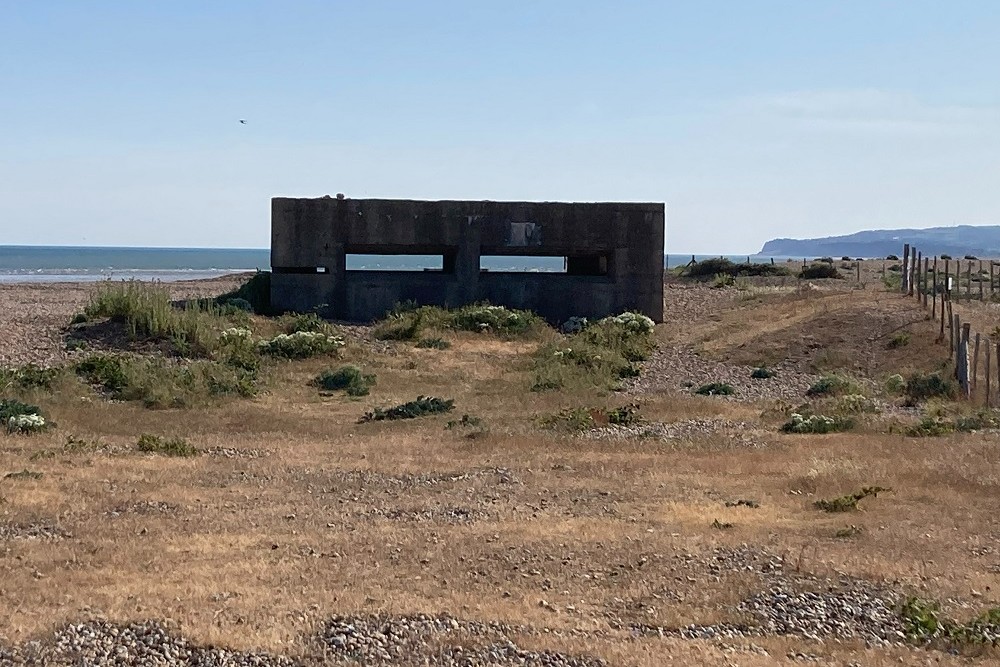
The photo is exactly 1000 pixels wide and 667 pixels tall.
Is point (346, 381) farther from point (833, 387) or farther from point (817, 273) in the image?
point (817, 273)

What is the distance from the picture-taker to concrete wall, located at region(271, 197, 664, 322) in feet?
109

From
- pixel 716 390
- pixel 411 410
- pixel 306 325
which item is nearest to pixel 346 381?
pixel 411 410

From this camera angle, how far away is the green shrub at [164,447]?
15578 millimetres

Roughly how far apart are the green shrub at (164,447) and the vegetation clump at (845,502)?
7.77 m

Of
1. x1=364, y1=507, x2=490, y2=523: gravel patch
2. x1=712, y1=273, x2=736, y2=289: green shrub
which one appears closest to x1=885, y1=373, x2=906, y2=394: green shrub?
x1=364, y1=507, x2=490, y2=523: gravel patch

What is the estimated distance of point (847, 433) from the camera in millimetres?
17781

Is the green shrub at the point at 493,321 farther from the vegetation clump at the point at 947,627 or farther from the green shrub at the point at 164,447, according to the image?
the vegetation clump at the point at 947,627

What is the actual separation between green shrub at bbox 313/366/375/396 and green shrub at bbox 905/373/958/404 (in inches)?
383

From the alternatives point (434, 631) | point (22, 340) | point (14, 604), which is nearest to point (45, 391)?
point (22, 340)

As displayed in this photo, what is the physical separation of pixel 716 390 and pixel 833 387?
2136 mm

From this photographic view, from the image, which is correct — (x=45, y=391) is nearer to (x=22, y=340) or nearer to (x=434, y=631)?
(x=22, y=340)

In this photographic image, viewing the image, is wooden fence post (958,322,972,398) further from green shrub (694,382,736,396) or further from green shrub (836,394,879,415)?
green shrub (694,382,736,396)

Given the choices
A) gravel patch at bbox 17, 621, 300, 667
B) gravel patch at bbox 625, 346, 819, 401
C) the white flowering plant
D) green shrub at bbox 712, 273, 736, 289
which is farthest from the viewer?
green shrub at bbox 712, 273, 736, 289

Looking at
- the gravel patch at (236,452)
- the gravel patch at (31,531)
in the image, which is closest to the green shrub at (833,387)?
the gravel patch at (236,452)
